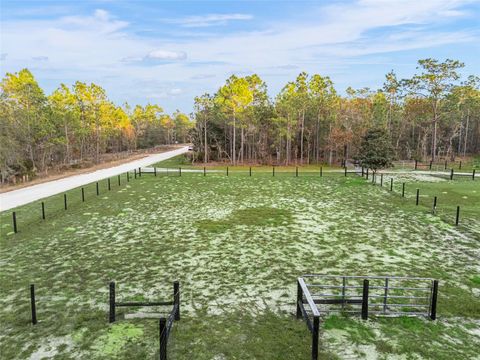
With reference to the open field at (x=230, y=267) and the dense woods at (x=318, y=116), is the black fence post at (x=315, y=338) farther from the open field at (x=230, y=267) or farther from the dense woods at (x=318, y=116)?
the dense woods at (x=318, y=116)

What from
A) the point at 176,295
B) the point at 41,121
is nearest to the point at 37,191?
the point at 41,121

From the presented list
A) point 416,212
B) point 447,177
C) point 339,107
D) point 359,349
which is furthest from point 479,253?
point 339,107

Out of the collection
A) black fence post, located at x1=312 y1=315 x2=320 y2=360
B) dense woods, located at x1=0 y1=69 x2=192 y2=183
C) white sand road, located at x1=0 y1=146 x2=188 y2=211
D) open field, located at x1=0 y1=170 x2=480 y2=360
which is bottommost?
open field, located at x1=0 y1=170 x2=480 y2=360

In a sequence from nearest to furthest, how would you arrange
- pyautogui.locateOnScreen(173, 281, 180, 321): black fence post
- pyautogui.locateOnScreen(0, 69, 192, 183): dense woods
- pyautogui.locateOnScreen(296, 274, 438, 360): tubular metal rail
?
1. pyautogui.locateOnScreen(173, 281, 180, 321): black fence post
2. pyautogui.locateOnScreen(296, 274, 438, 360): tubular metal rail
3. pyautogui.locateOnScreen(0, 69, 192, 183): dense woods

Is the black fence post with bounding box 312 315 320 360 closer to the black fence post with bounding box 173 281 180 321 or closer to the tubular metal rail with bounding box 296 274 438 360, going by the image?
the tubular metal rail with bounding box 296 274 438 360

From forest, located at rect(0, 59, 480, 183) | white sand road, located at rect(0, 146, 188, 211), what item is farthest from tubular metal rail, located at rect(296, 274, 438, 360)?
forest, located at rect(0, 59, 480, 183)

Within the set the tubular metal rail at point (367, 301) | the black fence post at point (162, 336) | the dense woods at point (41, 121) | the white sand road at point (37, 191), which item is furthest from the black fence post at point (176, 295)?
the dense woods at point (41, 121)
